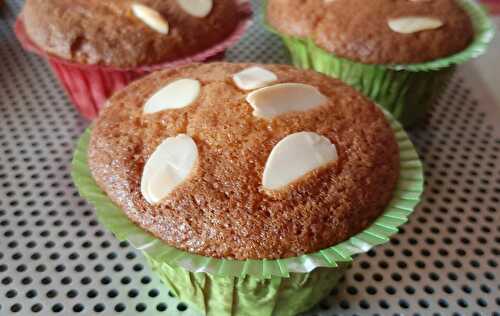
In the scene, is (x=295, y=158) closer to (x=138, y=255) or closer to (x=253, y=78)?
(x=253, y=78)

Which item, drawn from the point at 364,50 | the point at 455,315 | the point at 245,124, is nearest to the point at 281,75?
the point at 245,124

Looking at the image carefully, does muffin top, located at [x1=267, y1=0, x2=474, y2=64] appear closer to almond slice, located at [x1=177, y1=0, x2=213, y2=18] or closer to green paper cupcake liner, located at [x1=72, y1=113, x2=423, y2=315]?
almond slice, located at [x1=177, y1=0, x2=213, y2=18]

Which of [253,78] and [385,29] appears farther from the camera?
[385,29]

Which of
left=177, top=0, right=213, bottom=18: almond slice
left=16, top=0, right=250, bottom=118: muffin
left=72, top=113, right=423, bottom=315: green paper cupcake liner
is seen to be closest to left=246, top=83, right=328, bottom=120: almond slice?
left=72, top=113, right=423, bottom=315: green paper cupcake liner

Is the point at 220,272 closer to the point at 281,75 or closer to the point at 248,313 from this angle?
the point at 248,313

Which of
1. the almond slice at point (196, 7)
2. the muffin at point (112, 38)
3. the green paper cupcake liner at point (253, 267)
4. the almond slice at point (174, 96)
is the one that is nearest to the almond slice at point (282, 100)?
the almond slice at point (174, 96)

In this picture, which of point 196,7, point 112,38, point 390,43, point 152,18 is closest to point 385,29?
point 390,43

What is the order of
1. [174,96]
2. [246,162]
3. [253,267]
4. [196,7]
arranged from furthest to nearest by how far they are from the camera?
[196,7], [174,96], [246,162], [253,267]

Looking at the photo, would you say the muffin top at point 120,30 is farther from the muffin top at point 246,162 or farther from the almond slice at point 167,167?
the almond slice at point 167,167
